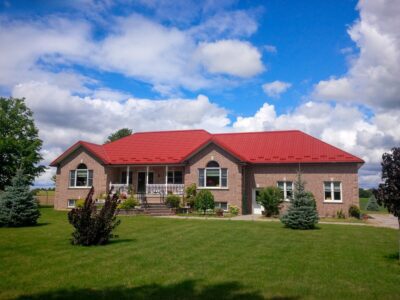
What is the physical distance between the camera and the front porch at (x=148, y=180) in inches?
1166

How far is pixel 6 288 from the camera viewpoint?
23.3 ft

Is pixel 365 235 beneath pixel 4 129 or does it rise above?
beneath

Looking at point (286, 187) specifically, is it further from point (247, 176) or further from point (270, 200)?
point (270, 200)

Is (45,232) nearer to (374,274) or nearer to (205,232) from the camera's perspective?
(205,232)

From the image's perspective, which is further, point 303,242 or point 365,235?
point 365,235

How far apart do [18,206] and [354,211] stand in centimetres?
2199

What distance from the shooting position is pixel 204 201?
26.0 meters

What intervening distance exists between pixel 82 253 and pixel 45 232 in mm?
5732

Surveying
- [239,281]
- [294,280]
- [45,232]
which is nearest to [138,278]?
[239,281]

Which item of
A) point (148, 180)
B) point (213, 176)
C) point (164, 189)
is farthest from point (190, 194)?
point (148, 180)

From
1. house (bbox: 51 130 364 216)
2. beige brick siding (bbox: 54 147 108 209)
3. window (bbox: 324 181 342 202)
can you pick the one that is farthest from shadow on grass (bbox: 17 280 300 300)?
beige brick siding (bbox: 54 147 108 209)

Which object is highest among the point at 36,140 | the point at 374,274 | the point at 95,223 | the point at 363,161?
the point at 36,140

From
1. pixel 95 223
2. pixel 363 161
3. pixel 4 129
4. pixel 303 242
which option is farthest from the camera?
pixel 4 129

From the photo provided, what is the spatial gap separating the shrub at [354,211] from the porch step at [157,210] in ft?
43.4
